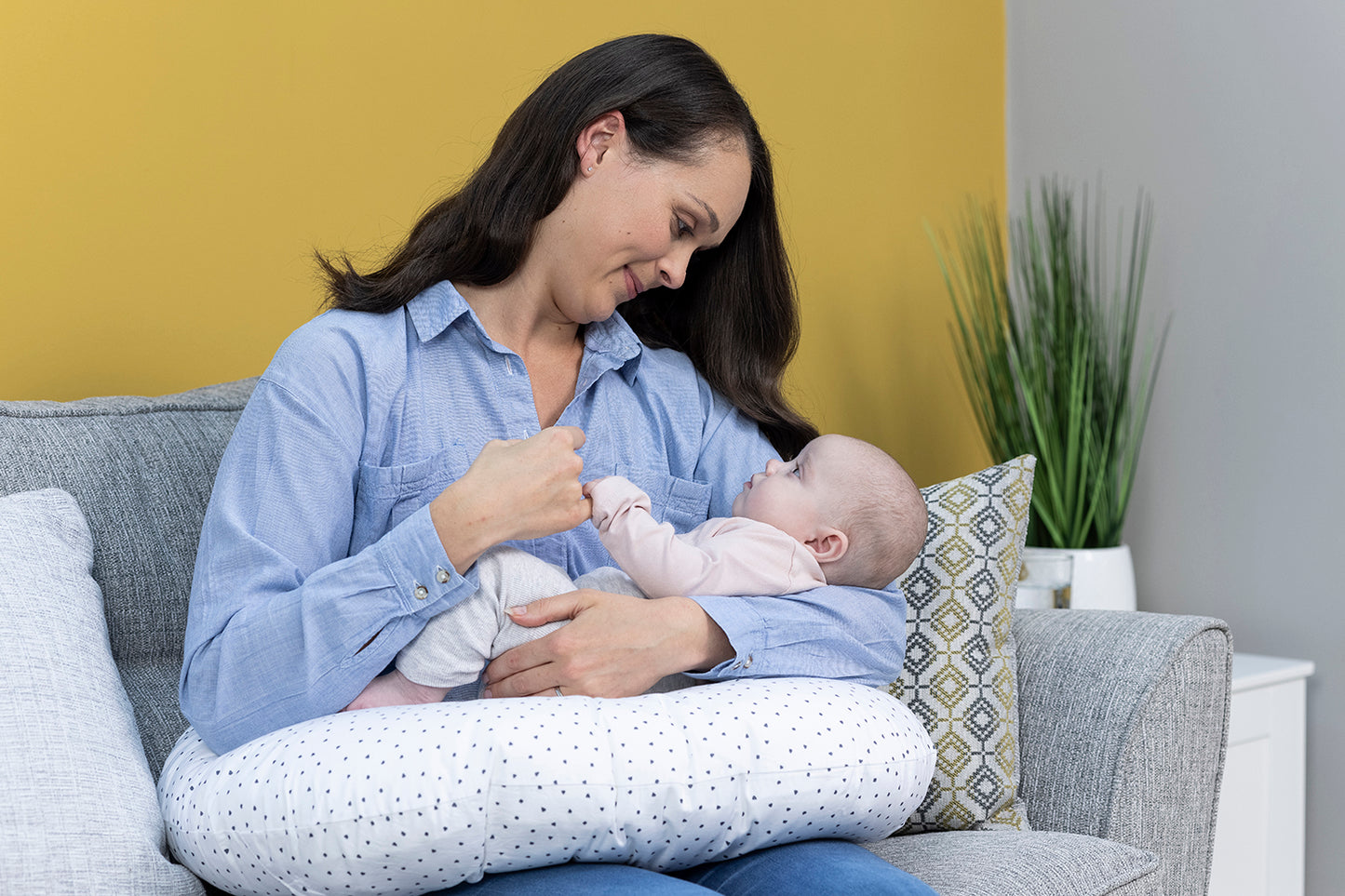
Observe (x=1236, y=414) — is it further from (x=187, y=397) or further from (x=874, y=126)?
(x=187, y=397)

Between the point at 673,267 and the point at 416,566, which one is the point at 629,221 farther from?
the point at 416,566

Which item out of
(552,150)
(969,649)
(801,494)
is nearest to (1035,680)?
(969,649)

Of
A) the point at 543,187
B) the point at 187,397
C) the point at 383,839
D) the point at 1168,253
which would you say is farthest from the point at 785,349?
the point at 1168,253

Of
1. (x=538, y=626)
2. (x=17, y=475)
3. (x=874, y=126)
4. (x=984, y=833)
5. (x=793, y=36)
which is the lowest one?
(x=984, y=833)

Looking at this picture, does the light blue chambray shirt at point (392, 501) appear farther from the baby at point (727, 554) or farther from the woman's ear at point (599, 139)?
the woman's ear at point (599, 139)

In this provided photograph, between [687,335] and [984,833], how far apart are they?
747mm

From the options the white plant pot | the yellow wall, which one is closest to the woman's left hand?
the yellow wall

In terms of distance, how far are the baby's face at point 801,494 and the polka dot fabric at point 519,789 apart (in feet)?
0.94

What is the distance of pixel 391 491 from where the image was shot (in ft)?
4.06

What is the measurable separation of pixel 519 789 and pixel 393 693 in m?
0.24

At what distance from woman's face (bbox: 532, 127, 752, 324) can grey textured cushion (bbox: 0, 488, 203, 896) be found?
2.03ft

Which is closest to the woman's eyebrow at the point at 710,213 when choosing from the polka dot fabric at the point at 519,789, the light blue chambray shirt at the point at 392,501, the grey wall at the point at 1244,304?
the light blue chambray shirt at the point at 392,501

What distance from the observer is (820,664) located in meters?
1.25

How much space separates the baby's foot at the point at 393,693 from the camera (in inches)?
43.3
